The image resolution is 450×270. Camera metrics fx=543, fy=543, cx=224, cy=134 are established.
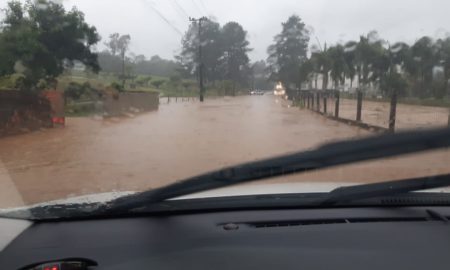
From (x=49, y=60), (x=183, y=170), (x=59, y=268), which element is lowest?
(x=183, y=170)

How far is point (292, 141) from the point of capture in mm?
12195

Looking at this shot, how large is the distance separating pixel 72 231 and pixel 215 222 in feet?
1.87

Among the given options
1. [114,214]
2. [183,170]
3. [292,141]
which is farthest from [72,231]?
[292,141]

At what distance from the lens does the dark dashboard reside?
1876mm

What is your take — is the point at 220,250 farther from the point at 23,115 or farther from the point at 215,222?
the point at 23,115

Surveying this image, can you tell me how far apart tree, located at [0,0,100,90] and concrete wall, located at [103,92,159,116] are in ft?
19.0

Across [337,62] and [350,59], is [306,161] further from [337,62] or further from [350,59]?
[337,62]

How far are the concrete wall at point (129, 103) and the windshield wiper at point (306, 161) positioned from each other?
20.8 meters

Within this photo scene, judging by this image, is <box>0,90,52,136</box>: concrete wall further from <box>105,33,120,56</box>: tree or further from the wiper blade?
the wiper blade

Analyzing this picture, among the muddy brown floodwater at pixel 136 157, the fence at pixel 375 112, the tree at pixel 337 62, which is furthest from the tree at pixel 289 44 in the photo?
the tree at pixel 337 62

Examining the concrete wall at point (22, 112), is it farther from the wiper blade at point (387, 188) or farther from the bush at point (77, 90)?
the wiper blade at point (387, 188)

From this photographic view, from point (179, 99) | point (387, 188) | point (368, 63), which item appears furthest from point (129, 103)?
point (387, 188)

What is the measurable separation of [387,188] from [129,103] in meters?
24.5

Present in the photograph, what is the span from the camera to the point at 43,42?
13070mm
